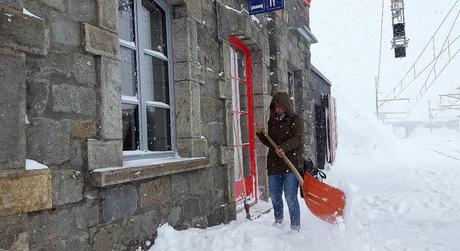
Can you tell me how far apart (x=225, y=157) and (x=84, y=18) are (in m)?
2.49

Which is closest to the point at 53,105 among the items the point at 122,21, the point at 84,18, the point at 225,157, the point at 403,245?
the point at 84,18

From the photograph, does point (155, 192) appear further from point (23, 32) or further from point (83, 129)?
point (23, 32)

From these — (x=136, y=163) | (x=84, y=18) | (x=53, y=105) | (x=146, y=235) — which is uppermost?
(x=84, y=18)

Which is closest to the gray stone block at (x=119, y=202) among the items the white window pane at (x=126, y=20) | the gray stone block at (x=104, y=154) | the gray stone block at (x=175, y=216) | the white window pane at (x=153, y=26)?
the gray stone block at (x=104, y=154)

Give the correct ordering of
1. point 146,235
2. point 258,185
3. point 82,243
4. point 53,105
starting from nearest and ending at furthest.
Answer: point 53,105, point 82,243, point 146,235, point 258,185

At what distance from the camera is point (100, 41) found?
9.74 ft

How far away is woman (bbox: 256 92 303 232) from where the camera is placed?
14.4 ft

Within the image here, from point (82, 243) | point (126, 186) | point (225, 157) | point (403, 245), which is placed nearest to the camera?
point (82, 243)

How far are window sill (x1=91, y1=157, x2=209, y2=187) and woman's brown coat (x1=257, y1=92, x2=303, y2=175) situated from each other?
75cm

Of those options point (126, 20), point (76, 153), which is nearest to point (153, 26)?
point (126, 20)

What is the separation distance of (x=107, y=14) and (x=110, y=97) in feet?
2.00

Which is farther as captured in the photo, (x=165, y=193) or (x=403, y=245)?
(x=403, y=245)

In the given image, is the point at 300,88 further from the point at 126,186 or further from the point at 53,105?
the point at 53,105

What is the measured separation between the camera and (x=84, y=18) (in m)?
2.87
